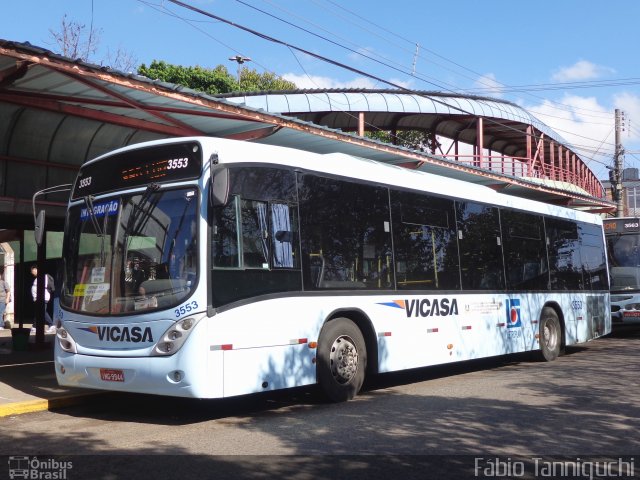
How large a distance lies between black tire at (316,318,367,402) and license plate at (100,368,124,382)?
7.74 ft

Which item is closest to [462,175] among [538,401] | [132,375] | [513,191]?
[513,191]

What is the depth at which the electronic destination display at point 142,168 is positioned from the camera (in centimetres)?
770

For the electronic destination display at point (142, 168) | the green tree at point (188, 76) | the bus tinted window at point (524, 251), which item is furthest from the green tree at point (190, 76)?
the electronic destination display at point (142, 168)

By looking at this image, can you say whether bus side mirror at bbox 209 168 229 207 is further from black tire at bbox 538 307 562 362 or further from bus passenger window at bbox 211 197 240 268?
black tire at bbox 538 307 562 362

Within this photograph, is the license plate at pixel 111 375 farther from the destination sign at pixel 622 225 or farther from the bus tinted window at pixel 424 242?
the destination sign at pixel 622 225

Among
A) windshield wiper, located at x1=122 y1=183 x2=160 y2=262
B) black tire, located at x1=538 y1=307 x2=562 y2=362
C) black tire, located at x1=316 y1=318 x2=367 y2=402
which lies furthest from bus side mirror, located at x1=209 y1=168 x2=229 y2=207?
black tire, located at x1=538 y1=307 x2=562 y2=362

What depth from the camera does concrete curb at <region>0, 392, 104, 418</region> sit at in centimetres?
830

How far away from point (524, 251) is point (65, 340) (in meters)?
8.68

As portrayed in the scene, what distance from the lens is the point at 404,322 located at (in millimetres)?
9797

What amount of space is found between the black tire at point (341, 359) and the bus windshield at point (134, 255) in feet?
6.99

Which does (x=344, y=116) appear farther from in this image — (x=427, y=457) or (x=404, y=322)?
(x=427, y=457)

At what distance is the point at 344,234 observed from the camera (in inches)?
359

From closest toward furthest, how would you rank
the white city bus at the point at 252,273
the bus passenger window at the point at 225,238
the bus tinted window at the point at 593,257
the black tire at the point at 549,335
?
the white city bus at the point at 252,273
the bus passenger window at the point at 225,238
the black tire at the point at 549,335
the bus tinted window at the point at 593,257

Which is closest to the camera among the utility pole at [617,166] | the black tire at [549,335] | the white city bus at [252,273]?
the white city bus at [252,273]
